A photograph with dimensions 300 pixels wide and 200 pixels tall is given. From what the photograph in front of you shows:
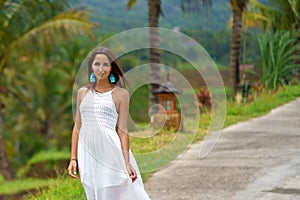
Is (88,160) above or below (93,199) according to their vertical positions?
above

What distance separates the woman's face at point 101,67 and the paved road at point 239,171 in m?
2.07

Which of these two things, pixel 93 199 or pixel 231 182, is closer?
pixel 93 199

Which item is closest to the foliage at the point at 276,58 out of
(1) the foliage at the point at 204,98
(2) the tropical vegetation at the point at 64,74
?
(2) the tropical vegetation at the point at 64,74

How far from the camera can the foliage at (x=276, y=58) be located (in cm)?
1527

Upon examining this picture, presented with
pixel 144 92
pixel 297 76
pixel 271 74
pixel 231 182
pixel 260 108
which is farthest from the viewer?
pixel 144 92

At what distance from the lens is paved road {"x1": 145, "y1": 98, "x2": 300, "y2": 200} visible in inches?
226

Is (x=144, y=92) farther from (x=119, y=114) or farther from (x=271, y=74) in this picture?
(x=119, y=114)

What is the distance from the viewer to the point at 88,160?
13.0 feet

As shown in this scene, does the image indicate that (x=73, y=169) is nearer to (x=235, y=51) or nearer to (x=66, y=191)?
(x=66, y=191)

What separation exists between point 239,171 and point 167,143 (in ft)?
7.28

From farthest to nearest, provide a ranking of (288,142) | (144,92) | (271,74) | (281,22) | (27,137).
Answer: (144,92), (27,137), (281,22), (271,74), (288,142)

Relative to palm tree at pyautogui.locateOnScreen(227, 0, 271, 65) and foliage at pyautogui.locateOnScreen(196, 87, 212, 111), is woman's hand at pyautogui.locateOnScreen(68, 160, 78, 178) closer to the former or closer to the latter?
foliage at pyautogui.locateOnScreen(196, 87, 212, 111)

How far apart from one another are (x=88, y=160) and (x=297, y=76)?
13540mm

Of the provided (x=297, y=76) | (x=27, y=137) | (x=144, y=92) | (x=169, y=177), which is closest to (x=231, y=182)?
(x=169, y=177)
